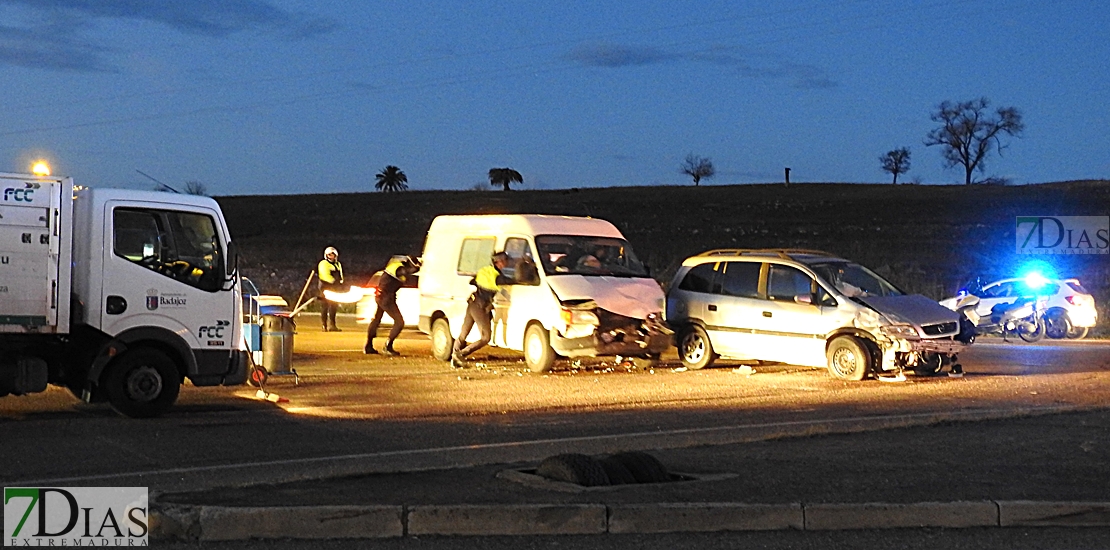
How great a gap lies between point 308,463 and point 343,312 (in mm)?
22849

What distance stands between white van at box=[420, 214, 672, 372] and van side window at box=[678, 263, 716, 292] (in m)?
0.68

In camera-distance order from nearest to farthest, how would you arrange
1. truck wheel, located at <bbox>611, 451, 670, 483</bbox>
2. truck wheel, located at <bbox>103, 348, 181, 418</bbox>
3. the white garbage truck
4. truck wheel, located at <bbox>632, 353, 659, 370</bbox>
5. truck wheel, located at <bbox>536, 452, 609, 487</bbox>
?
truck wheel, located at <bbox>536, 452, 609, 487</bbox>
truck wheel, located at <bbox>611, 451, 670, 483</bbox>
the white garbage truck
truck wheel, located at <bbox>103, 348, 181, 418</bbox>
truck wheel, located at <bbox>632, 353, 659, 370</bbox>

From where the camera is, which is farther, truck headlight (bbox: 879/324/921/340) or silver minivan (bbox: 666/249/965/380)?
silver minivan (bbox: 666/249/965/380)

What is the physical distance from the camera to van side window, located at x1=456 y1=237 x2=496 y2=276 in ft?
62.5

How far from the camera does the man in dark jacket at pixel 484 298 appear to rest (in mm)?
18281

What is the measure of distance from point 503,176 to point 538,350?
110 metres

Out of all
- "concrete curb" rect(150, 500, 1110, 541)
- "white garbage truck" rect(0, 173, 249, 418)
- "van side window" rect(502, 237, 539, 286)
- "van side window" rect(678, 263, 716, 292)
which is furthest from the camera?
"van side window" rect(678, 263, 716, 292)

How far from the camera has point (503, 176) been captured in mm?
127562

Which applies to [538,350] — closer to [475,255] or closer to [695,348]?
[475,255]

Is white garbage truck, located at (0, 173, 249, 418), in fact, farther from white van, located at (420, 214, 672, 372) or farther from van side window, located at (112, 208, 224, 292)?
white van, located at (420, 214, 672, 372)

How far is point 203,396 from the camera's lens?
49.0 ft

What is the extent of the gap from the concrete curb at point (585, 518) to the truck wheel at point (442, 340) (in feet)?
38.2

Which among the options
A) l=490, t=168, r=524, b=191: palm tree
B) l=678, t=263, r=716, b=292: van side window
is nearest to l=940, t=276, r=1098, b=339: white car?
l=678, t=263, r=716, b=292: van side window
